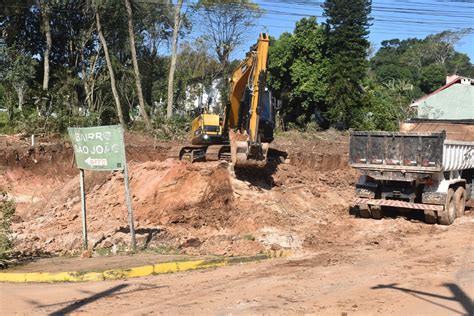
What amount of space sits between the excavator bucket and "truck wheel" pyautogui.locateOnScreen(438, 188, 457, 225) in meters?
4.73

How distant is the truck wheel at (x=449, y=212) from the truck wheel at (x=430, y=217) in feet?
0.45

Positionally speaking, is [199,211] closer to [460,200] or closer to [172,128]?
[460,200]

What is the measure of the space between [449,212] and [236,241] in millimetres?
5772

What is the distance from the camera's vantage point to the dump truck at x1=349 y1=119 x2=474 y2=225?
12789 mm

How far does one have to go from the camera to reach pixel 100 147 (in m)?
10.3

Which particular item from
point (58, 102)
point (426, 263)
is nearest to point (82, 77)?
point (58, 102)

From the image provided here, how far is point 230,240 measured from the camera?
11.7 metres

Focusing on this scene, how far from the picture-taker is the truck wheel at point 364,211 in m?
13.9

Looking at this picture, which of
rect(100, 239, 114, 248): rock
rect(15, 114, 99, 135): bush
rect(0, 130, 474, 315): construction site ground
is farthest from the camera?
rect(15, 114, 99, 135): bush

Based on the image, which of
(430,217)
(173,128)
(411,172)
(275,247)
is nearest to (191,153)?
(275,247)

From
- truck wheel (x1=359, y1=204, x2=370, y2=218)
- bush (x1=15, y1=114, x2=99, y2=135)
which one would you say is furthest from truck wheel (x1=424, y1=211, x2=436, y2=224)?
bush (x1=15, y1=114, x2=99, y2=135)

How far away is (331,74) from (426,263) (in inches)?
987

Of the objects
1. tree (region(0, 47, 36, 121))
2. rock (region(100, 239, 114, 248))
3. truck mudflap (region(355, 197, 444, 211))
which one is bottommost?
rock (region(100, 239, 114, 248))

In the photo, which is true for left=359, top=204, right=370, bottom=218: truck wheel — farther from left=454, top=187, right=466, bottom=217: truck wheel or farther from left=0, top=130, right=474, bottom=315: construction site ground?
left=454, top=187, right=466, bottom=217: truck wheel
